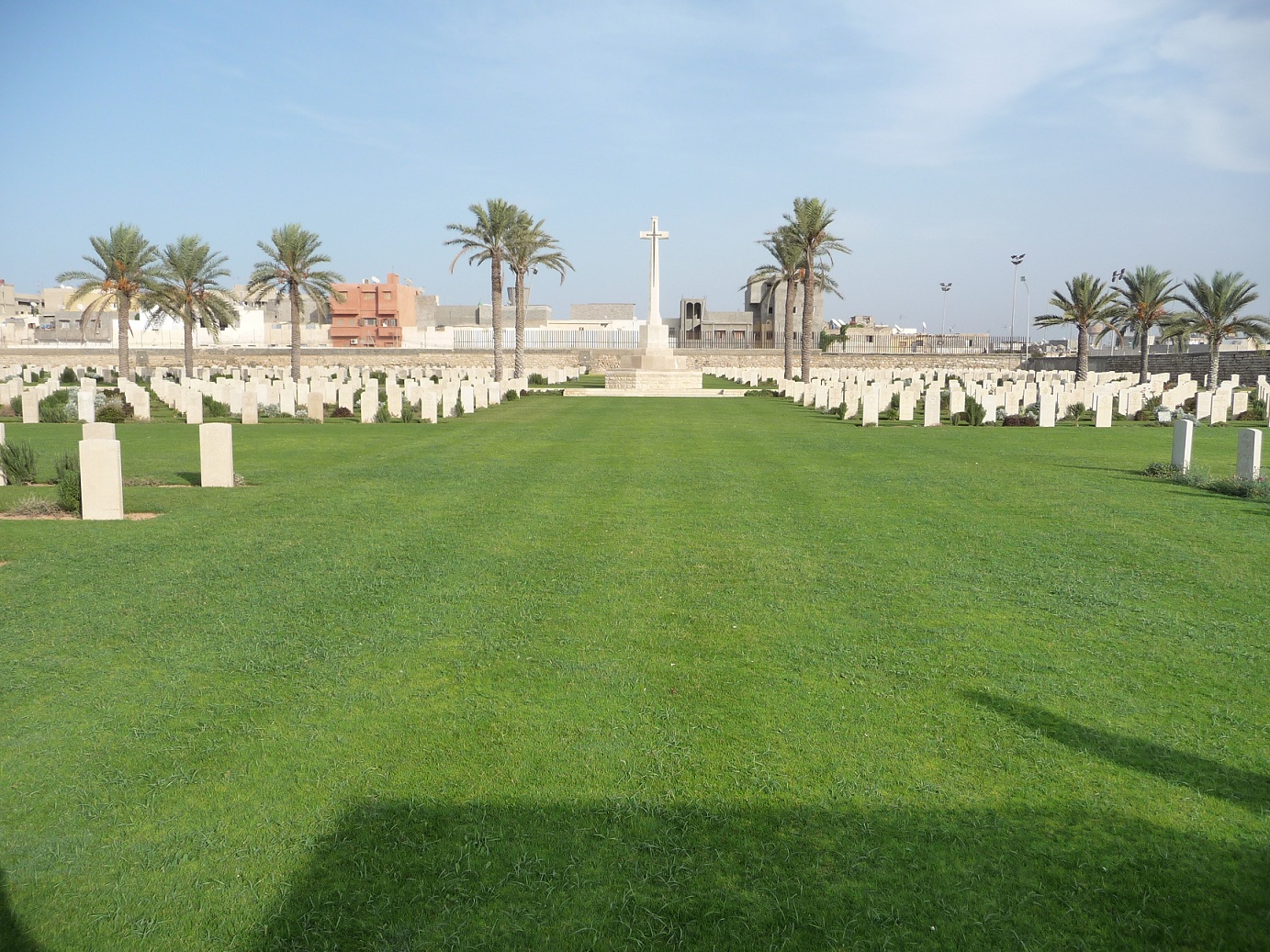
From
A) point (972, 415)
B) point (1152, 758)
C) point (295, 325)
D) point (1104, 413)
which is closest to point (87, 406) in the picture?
point (295, 325)

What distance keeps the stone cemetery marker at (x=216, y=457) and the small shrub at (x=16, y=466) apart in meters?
2.42

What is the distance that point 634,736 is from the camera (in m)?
4.22

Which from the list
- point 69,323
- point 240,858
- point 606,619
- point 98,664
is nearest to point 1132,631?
point 606,619

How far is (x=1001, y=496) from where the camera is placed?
36.9 feet

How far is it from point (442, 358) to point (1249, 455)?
190 ft

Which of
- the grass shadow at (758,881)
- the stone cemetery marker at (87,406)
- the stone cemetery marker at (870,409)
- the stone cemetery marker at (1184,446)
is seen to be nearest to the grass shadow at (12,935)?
the grass shadow at (758,881)

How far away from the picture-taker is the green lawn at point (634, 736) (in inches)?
118

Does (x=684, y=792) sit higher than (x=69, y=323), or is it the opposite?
(x=69, y=323)

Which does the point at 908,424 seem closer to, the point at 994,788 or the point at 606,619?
the point at 606,619

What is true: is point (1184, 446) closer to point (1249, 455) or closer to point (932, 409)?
point (1249, 455)

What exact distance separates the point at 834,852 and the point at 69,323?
10741 cm

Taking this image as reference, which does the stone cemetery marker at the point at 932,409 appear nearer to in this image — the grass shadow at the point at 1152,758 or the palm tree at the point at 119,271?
the grass shadow at the point at 1152,758

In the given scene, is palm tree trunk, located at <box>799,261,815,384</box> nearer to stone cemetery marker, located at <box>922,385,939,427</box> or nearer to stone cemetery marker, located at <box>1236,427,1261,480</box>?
stone cemetery marker, located at <box>922,385,939,427</box>

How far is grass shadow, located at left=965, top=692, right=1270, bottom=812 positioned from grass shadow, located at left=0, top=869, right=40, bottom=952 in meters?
3.90
